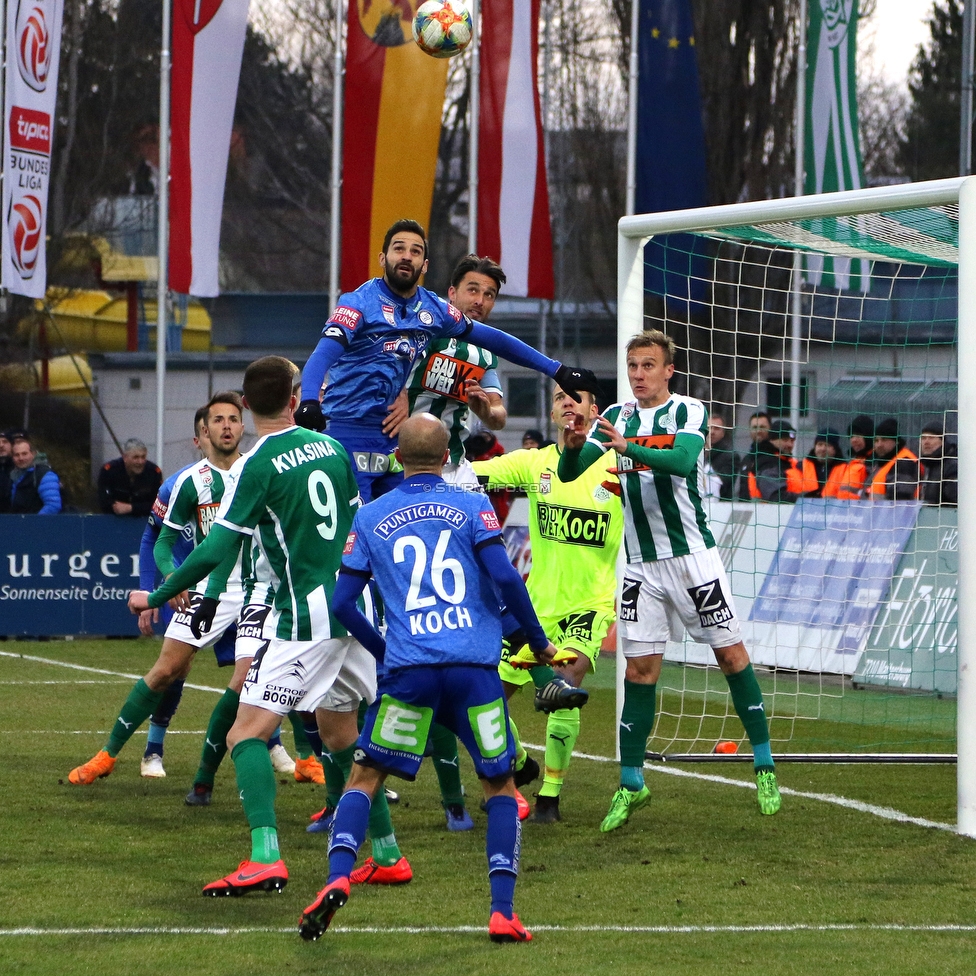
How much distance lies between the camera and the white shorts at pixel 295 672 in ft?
18.4

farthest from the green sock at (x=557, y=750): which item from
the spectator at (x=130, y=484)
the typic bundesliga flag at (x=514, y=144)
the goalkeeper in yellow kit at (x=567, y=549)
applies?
the typic bundesliga flag at (x=514, y=144)

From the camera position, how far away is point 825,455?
543 inches

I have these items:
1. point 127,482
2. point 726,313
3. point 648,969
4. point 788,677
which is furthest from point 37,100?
point 648,969

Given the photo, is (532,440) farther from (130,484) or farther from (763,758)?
(763,758)

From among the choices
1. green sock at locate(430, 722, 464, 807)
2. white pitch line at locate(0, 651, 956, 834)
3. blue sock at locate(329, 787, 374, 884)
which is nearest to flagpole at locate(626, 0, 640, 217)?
white pitch line at locate(0, 651, 956, 834)

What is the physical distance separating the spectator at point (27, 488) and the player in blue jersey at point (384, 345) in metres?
10.3

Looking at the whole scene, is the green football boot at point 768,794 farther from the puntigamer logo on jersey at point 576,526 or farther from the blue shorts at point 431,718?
the blue shorts at point 431,718

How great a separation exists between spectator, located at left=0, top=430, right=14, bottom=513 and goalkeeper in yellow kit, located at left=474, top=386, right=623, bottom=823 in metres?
9.78

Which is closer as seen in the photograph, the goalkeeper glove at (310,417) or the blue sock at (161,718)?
the goalkeeper glove at (310,417)

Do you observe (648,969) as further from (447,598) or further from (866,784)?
(866,784)

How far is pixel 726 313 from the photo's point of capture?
68.9 ft

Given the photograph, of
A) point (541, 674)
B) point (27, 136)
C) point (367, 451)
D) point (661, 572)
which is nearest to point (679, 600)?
point (661, 572)

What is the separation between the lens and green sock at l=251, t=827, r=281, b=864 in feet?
17.8

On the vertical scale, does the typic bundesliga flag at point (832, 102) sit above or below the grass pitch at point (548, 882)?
above
